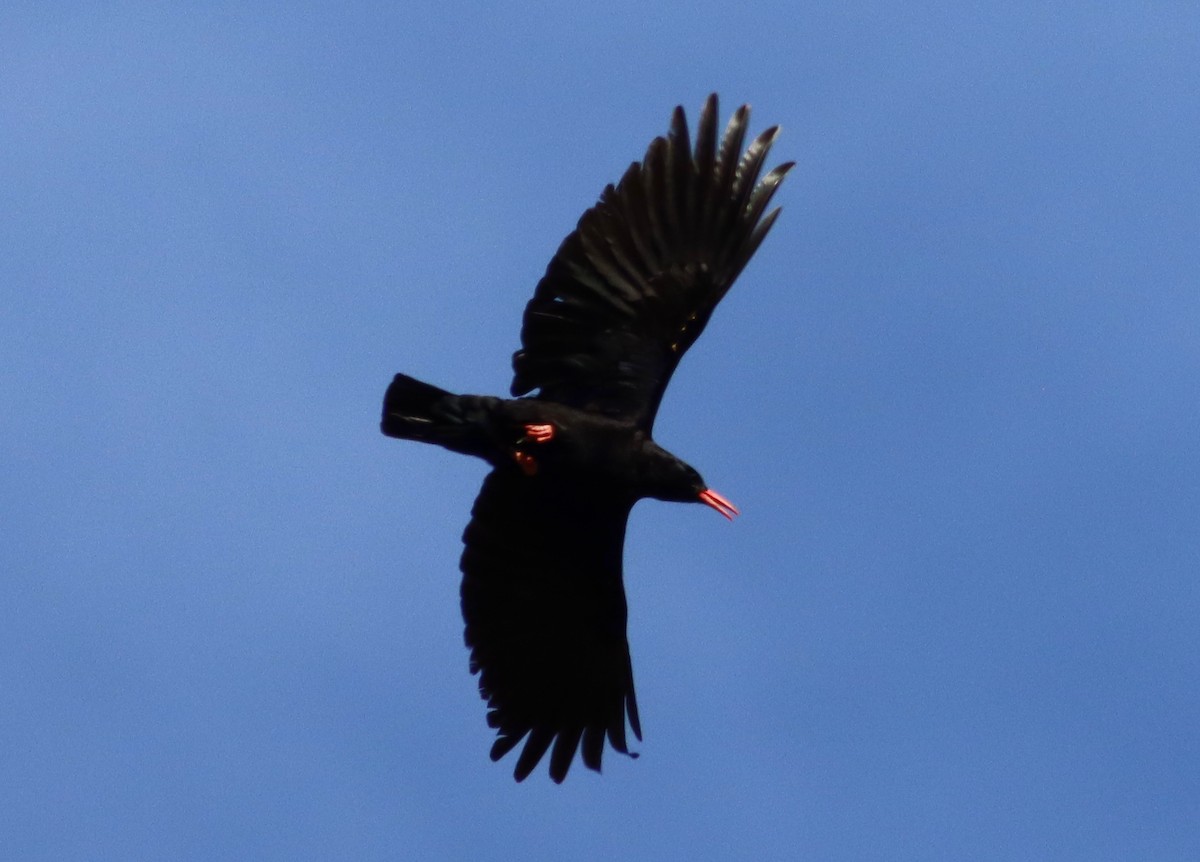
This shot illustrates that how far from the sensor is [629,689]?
13.7 metres

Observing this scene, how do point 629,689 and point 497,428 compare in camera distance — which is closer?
point 497,428

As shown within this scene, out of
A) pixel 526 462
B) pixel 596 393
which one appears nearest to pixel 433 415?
pixel 526 462

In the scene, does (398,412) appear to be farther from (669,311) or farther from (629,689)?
(629,689)

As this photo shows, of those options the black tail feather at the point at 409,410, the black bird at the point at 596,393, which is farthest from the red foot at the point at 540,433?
the black tail feather at the point at 409,410

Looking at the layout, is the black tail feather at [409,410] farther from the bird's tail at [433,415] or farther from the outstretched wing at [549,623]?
the outstretched wing at [549,623]

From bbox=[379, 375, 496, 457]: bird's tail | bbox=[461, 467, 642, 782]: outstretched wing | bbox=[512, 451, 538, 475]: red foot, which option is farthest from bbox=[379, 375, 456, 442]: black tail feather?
bbox=[461, 467, 642, 782]: outstretched wing

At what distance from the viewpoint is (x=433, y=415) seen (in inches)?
488

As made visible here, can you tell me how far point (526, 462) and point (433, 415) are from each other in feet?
2.18

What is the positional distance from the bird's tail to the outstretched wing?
69 centimetres

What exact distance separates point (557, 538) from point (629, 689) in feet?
4.12

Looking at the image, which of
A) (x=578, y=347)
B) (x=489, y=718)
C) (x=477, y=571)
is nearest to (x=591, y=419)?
(x=578, y=347)

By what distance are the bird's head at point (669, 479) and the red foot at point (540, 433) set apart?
2.20 ft

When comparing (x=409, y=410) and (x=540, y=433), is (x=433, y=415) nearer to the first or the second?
(x=409, y=410)

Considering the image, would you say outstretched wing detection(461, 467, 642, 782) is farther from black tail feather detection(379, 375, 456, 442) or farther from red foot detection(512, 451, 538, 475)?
black tail feather detection(379, 375, 456, 442)
